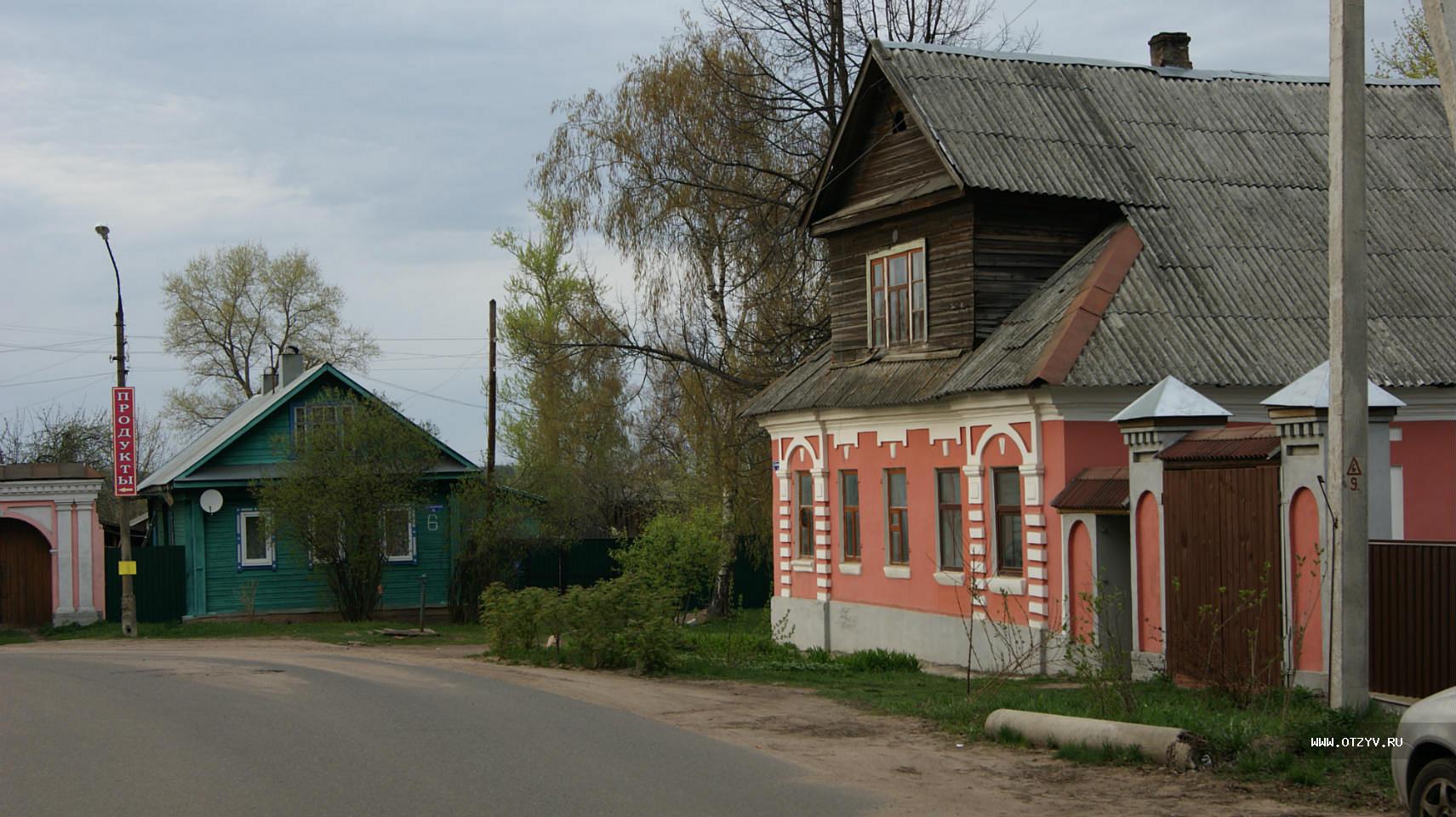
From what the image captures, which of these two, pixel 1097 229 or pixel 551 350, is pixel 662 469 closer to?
pixel 551 350

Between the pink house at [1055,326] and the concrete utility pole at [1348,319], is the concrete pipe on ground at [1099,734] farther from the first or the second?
the pink house at [1055,326]

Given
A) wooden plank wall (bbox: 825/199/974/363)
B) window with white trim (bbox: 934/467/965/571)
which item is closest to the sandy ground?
window with white trim (bbox: 934/467/965/571)


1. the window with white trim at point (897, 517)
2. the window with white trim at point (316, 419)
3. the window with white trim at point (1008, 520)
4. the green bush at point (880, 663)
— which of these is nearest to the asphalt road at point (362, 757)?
the green bush at point (880, 663)

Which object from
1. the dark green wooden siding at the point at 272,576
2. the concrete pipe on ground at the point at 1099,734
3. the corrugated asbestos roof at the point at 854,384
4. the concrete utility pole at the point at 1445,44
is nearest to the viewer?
the concrete utility pole at the point at 1445,44

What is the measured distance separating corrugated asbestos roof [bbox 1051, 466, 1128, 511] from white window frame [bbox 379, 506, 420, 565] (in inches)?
795

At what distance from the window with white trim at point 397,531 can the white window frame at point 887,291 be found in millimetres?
15304

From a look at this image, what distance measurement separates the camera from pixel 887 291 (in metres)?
22.2

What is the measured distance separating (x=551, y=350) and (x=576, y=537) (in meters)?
10.5

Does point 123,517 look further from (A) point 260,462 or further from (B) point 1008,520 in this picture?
(B) point 1008,520

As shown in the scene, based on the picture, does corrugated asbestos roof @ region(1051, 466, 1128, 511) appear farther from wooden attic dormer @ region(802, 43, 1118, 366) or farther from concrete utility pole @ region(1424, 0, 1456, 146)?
concrete utility pole @ region(1424, 0, 1456, 146)

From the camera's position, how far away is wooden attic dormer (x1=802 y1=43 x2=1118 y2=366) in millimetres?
20172

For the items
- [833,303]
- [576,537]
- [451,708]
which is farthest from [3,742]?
[576,537]

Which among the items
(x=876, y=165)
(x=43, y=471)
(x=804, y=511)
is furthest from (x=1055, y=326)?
(x=43, y=471)

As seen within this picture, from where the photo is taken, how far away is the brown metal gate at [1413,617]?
1104 cm
